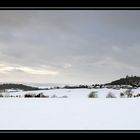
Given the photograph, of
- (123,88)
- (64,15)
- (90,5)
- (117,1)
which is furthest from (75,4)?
(123,88)

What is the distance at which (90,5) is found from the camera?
2.17 m

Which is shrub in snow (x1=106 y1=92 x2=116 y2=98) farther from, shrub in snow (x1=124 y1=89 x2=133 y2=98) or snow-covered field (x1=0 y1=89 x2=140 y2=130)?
shrub in snow (x1=124 y1=89 x2=133 y2=98)

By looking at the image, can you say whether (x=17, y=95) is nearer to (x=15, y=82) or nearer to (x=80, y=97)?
(x=15, y=82)

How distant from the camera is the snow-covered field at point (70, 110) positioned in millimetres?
2754

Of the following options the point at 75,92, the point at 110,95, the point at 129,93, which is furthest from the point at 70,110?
the point at 129,93

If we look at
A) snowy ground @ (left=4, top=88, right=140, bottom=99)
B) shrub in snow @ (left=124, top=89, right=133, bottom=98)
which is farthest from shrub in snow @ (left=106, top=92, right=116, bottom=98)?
shrub in snow @ (left=124, top=89, right=133, bottom=98)

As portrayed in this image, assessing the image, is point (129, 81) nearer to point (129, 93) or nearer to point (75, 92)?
point (129, 93)

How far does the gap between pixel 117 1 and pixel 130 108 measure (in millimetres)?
1117

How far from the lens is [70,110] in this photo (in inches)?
120

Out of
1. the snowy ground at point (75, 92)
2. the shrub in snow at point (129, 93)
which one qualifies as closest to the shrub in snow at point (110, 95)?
the snowy ground at point (75, 92)

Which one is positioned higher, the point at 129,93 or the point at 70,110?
the point at 129,93

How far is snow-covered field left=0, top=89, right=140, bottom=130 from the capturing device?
275 cm

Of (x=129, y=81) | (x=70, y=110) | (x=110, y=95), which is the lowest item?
(x=70, y=110)

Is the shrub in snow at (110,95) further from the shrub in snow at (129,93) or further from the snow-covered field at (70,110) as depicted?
the shrub in snow at (129,93)
